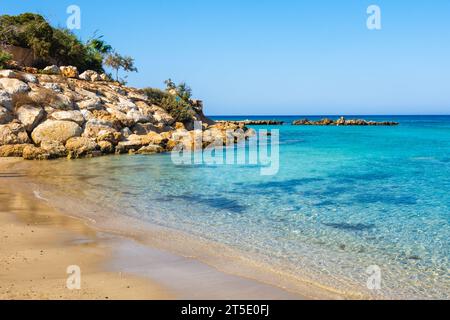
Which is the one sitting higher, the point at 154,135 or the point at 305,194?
the point at 154,135

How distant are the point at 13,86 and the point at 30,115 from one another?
2.84m

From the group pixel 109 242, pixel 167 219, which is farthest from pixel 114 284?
pixel 167 219

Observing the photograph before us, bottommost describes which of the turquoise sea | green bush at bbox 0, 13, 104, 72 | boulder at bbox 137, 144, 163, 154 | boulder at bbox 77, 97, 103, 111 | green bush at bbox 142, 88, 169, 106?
the turquoise sea

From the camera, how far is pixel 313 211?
11.9 m

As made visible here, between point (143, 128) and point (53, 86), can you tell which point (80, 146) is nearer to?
point (53, 86)

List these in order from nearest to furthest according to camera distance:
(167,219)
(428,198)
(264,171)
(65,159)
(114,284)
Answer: (114,284)
(167,219)
(428,198)
(264,171)
(65,159)

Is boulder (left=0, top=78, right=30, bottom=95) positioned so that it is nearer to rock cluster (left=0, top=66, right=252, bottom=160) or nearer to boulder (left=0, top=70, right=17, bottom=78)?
rock cluster (left=0, top=66, right=252, bottom=160)

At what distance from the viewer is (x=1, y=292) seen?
18.9 ft

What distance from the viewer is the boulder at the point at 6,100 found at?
2726 centimetres

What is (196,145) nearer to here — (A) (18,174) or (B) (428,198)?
(A) (18,174)

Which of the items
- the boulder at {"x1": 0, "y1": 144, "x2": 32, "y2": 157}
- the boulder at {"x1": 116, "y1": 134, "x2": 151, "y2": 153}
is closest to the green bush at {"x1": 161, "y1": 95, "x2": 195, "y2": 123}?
the boulder at {"x1": 116, "y1": 134, "x2": 151, "y2": 153}

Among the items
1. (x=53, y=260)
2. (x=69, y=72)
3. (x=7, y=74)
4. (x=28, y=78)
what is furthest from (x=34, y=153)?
(x=53, y=260)

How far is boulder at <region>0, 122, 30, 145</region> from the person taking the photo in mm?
25547
